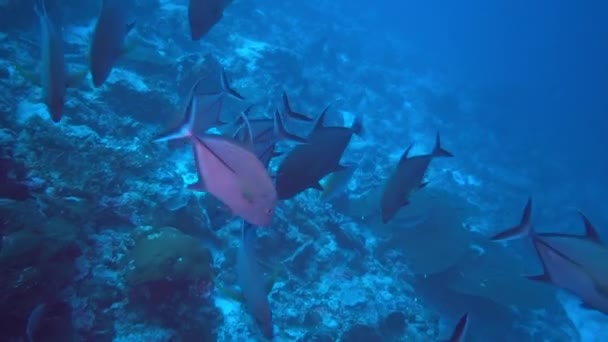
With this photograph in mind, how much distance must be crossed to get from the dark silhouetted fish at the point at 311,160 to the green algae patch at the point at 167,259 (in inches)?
106

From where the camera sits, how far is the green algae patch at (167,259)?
441 cm

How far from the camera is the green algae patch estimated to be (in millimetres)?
4414

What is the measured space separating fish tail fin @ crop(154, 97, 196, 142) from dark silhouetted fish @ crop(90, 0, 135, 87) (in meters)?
0.96

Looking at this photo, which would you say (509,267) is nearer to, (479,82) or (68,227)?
(68,227)

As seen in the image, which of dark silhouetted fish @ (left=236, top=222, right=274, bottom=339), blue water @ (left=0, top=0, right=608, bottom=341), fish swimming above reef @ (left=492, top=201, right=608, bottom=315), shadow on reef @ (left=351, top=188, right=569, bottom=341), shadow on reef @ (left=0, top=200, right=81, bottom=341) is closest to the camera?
fish swimming above reef @ (left=492, top=201, right=608, bottom=315)

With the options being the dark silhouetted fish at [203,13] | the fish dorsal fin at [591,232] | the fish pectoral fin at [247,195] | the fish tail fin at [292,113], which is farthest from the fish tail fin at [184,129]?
the fish dorsal fin at [591,232]

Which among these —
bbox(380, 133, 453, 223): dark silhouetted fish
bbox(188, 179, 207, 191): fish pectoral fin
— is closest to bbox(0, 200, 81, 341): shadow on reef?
bbox(188, 179, 207, 191): fish pectoral fin

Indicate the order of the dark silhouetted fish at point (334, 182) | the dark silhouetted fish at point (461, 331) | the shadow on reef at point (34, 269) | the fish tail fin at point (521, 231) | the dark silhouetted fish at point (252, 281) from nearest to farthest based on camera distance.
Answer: the dark silhouetted fish at point (461, 331) < the fish tail fin at point (521, 231) < the dark silhouetted fish at point (252, 281) < the shadow on reef at point (34, 269) < the dark silhouetted fish at point (334, 182)

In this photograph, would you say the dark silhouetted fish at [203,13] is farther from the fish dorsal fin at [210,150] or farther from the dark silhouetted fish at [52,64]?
the dark silhouetted fish at [52,64]

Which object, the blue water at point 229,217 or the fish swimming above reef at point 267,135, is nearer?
the fish swimming above reef at point 267,135

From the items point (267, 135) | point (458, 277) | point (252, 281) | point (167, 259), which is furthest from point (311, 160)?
point (458, 277)

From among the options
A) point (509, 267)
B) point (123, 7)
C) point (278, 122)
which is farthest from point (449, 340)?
point (509, 267)

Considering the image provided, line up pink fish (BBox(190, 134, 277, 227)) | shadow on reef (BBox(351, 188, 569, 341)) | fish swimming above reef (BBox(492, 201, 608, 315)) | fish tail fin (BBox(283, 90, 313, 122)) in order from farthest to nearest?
shadow on reef (BBox(351, 188, 569, 341)) < fish tail fin (BBox(283, 90, 313, 122)) < fish swimming above reef (BBox(492, 201, 608, 315)) < pink fish (BBox(190, 134, 277, 227))

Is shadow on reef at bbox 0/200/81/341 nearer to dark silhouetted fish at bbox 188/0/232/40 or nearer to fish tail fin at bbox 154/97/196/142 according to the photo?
fish tail fin at bbox 154/97/196/142
